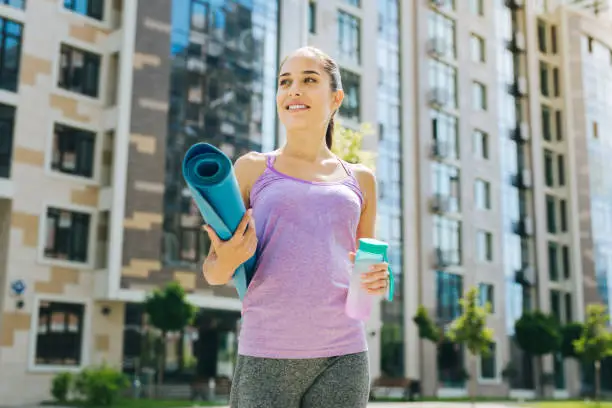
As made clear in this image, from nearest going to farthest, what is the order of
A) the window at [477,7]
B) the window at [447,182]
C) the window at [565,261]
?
the window at [447,182] < the window at [477,7] < the window at [565,261]

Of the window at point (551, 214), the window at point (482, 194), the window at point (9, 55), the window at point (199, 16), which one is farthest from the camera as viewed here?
the window at point (551, 214)

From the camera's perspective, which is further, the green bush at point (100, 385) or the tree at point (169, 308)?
the tree at point (169, 308)

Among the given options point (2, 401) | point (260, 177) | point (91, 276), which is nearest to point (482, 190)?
point (91, 276)

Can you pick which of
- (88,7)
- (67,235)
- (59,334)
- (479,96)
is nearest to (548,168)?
(479,96)

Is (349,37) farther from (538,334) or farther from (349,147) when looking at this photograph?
(349,147)

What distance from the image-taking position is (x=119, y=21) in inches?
1169

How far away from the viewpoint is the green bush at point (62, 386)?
23094 millimetres

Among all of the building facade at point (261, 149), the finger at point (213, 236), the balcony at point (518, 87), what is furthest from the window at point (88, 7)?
the finger at point (213, 236)

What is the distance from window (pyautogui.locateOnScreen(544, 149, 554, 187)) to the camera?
51156 millimetres

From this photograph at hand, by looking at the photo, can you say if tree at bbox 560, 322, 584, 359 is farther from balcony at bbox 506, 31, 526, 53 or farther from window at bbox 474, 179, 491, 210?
balcony at bbox 506, 31, 526, 53

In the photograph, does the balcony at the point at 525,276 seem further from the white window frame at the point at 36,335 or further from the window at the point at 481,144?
the white window frame at the point at 36,335

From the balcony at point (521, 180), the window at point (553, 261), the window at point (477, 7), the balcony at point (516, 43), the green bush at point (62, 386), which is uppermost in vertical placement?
the window at point (477, 7)

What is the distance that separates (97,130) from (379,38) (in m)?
17.3

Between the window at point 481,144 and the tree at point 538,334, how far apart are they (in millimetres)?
9534
